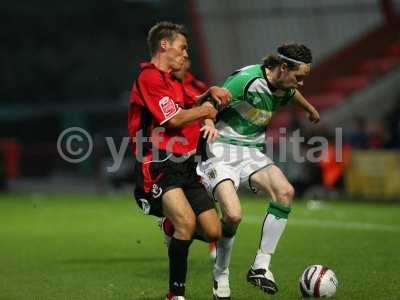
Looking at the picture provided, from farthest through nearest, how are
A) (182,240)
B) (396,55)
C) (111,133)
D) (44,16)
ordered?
1. (44,16)
2. (111,133)
3. (396,55)
4. (182,240)

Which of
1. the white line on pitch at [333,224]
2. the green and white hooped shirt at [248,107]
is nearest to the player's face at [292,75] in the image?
the green and white hooped shirt at [248,107]

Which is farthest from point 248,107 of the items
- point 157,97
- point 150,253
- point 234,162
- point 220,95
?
point 150,253

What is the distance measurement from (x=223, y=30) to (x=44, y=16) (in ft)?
37.2

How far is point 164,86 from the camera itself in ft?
25.4

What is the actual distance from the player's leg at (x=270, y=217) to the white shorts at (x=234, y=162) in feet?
0.23

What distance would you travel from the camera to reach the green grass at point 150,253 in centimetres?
869

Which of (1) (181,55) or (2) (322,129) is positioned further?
(2) (322,129)

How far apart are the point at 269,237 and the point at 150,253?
335 centimetres

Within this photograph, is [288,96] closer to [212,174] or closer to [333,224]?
[212,174]

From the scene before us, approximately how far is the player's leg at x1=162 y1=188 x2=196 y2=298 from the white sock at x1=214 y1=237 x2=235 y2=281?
590 mm

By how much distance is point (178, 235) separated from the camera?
7656 millimetres

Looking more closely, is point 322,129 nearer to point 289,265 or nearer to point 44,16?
point 289,265

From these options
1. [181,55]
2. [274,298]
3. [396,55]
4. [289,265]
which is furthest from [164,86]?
[396,55]

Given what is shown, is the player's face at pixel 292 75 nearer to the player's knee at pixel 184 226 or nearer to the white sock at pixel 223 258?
the white sock at pixel 223 258
